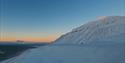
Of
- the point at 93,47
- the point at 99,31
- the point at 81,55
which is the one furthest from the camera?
the point at 99,31

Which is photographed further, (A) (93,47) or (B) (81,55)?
(A) (93,47)

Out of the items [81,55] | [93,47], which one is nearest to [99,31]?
[93,47]

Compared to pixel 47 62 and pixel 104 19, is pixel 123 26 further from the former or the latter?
pixel 47 62

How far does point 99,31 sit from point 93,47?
9.54ft

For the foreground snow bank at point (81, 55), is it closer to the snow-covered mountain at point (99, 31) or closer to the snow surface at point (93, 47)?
the snow surface at point (93, 47)

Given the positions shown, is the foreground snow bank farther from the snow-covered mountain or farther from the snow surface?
the snow-covered mountain

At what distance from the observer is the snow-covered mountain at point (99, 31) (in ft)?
65.6

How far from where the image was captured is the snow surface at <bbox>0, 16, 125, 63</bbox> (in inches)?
677

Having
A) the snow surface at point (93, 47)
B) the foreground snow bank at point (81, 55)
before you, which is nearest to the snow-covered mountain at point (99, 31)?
the snow surface at point (93, 47)

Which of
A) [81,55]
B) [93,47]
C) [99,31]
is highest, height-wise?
[99,31]

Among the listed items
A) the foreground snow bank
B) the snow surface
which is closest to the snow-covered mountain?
the snow surface

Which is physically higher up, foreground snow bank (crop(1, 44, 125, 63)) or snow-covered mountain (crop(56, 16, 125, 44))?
snow-covered mountain (crop(56, 16, 125, 44))

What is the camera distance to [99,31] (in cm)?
2097

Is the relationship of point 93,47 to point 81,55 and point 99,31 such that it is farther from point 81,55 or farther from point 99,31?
point 99,31
